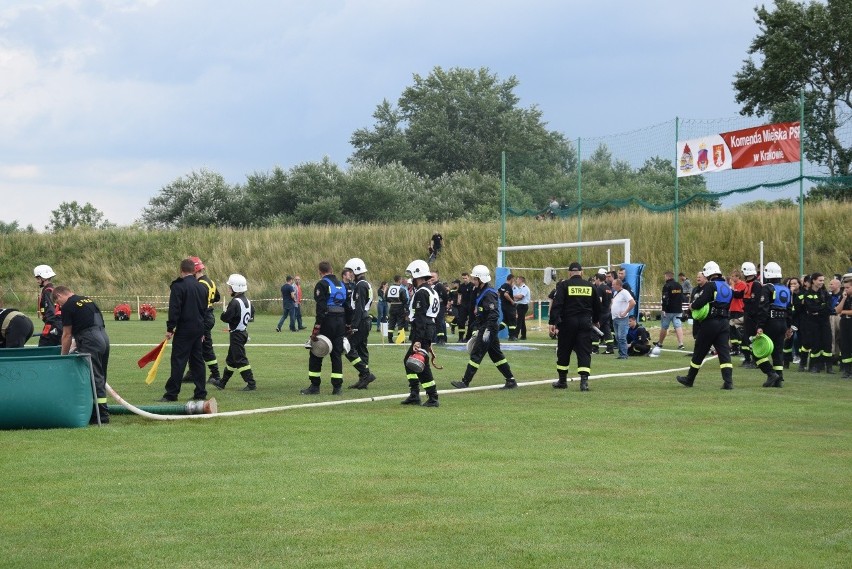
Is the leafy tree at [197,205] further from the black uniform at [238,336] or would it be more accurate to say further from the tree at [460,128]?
the black uniform at [238,336]

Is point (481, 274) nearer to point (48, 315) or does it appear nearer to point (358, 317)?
point (358, 317)

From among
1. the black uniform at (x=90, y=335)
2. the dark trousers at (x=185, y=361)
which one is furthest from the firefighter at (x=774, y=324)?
the black uniform at (x=90, y=335)

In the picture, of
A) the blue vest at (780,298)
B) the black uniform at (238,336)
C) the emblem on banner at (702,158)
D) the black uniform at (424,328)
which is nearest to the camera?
the black uniform at (424,328)

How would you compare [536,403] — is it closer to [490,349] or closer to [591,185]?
[490,349]

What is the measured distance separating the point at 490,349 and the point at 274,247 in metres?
44.4

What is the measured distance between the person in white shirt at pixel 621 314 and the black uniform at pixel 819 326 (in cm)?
394

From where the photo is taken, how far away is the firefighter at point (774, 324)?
58.7 feet

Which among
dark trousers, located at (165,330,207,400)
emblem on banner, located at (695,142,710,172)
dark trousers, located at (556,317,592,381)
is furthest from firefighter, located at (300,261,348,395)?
emblem on banner, located at (695,142,710,172)

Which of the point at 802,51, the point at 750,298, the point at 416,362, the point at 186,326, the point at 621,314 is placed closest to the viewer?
the point at 416,362

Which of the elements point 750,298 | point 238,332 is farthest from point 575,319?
point 238,332

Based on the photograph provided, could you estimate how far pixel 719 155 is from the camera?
29.6 metres

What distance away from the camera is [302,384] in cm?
1803

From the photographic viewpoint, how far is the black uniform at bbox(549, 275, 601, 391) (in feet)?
56.7

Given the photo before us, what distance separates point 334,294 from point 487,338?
99.1 inches
